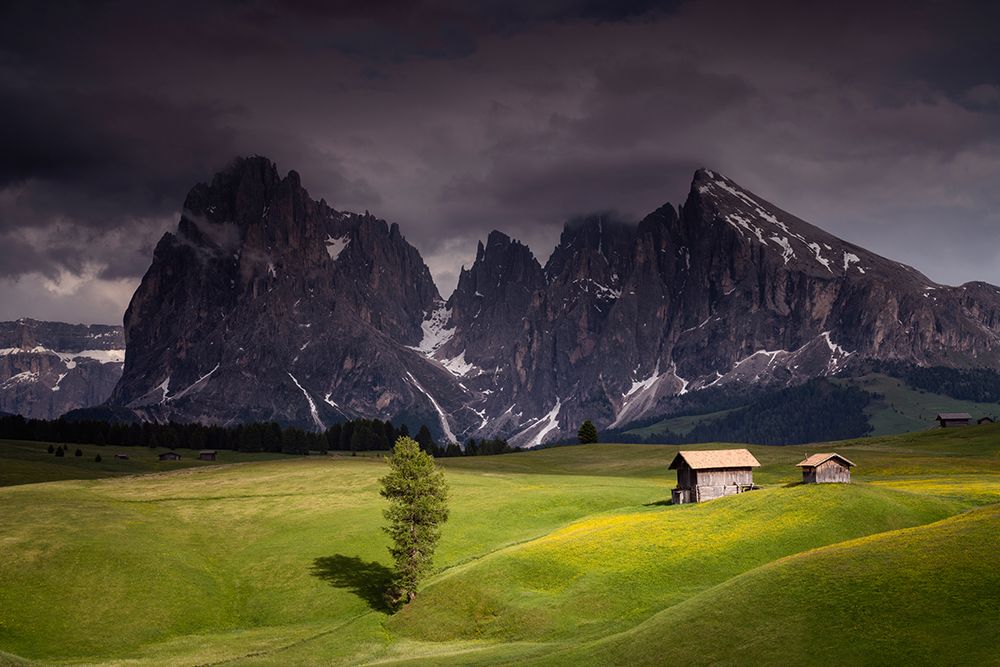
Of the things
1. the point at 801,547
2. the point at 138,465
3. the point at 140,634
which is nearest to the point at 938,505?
the point at 801,547

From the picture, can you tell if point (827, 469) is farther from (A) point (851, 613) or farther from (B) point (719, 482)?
(A) point (851, 613)

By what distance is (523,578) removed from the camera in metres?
71.1

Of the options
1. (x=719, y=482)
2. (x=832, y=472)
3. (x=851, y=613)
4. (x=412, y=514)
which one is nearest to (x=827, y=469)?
(x=832, y=472)

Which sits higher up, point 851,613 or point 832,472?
point 832,472

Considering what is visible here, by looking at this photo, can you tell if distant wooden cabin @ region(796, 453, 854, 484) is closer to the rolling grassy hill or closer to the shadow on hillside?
the rolling grassy hill

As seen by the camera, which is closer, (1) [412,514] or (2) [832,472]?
(1) [412,514]

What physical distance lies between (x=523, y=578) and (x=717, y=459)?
38.0 m

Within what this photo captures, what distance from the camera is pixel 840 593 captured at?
146 ft

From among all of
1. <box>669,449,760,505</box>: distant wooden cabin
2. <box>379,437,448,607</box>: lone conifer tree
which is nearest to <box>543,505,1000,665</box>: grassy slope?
<box>379,437,448,607</box>: lone conifer tree

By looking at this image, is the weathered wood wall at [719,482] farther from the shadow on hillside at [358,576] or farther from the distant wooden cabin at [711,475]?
the shadow on hillside at [358,576]

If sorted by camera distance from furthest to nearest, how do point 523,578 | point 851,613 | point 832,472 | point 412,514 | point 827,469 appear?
point 832,472 < point 827,469 < point 412,514 < point 523,578 < point 851,613

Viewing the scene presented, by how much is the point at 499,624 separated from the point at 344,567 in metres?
29.3

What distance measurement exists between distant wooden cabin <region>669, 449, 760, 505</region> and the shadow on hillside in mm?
34692

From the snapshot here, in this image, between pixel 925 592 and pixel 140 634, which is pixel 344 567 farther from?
pixel 925 592
